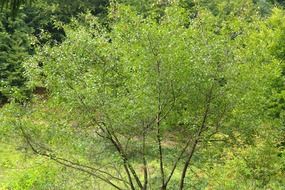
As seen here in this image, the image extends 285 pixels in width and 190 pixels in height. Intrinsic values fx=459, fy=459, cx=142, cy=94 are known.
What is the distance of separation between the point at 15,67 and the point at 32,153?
12.8m

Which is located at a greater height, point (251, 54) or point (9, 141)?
point (251, 54)

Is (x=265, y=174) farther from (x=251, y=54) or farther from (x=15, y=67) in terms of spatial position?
(x=15, y=67)

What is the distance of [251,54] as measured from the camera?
1039cm

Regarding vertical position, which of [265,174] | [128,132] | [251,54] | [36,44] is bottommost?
[265,174]

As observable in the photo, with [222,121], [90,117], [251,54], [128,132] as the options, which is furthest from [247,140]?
[90,117]

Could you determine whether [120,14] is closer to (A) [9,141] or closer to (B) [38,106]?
(B) [38,106]

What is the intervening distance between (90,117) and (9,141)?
Result: 1918 millimetres

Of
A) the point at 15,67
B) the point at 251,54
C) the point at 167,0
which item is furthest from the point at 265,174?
the point at 15,67

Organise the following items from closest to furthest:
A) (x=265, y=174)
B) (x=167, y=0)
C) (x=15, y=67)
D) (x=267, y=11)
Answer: (x=167, y=0) → (x=265, y=174) → (x=15, y=67) → (x=267, y=11)

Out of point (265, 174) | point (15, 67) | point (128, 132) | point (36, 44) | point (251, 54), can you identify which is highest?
point (251, 54)

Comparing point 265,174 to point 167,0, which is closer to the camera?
point 167,0

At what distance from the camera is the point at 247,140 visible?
10688 millimetres

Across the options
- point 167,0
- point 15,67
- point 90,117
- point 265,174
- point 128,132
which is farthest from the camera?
point 15,67

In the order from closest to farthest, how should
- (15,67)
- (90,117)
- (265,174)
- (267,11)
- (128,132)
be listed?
(90,117) → (128,132) → (265,174) → (15,67) → (267,11)
